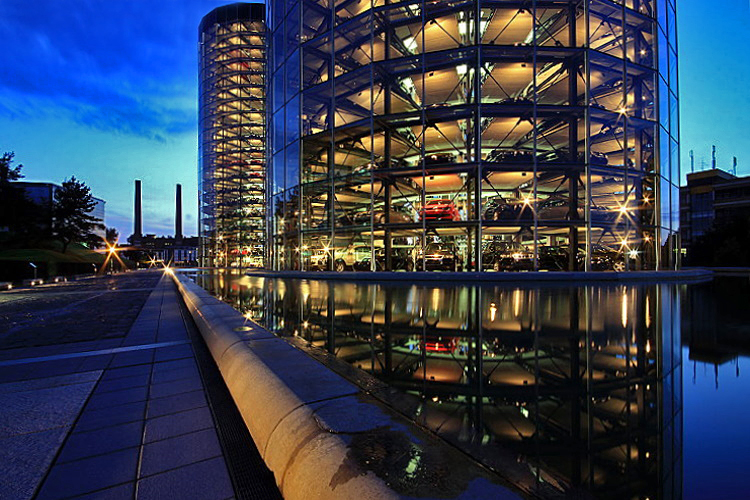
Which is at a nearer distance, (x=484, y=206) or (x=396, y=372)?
(x=396, y=372)

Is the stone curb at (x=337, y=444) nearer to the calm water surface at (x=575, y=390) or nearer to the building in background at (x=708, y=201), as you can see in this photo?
the calm water surface at (x=575, y=390)

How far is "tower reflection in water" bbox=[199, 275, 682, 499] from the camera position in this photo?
5.70ft

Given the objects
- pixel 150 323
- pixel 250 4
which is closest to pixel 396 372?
pixel 150 323

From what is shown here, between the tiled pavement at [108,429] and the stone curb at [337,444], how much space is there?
1.18ft

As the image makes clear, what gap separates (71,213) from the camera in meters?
40.3

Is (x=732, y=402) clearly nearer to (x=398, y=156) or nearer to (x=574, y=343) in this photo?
(x=574, y=343)

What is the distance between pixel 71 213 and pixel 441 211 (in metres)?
44.7

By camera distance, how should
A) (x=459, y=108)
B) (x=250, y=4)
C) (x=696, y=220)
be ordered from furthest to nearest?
(x=696, y=220) < (x=250, y=4) < (x=459, y=108)

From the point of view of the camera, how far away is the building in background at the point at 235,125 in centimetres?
4822

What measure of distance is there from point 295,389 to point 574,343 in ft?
12.2

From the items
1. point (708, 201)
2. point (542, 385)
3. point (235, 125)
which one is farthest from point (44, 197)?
point (708, 201)

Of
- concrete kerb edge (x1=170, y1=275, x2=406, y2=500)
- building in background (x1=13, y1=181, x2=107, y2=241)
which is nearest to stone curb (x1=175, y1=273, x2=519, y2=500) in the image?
concrete kerb edge (x1=170, y1=275, x2=406, y2=500)

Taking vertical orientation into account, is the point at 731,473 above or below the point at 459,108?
below

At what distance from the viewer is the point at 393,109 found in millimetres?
24844
